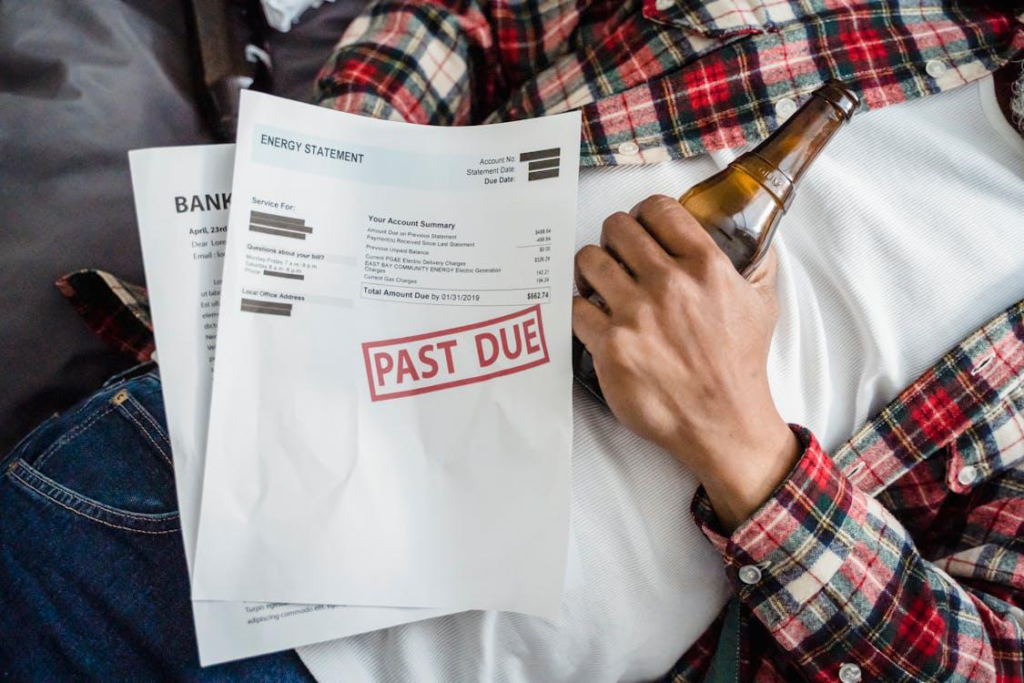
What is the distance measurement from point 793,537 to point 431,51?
584 millimetres

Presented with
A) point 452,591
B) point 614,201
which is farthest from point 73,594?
point 614,201

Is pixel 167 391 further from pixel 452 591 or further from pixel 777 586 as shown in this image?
pixel 777 586

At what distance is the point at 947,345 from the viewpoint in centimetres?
67

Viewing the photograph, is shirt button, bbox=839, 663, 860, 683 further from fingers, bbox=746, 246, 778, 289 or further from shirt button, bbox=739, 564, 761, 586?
fingers, bbox=746, 246, 778, 289

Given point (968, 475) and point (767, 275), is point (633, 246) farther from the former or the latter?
point (968, 475)

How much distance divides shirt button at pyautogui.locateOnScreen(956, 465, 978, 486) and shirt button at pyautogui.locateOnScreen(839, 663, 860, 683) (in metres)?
0.20

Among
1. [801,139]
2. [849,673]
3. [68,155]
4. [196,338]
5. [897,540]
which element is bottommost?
[849,673]

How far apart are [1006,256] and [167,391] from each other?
0.71m

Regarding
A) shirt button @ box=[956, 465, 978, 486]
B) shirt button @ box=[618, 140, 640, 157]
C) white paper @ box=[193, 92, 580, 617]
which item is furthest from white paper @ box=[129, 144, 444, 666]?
shirt button @ box=[956, 465, 978, 486]

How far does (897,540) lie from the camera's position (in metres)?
0.64

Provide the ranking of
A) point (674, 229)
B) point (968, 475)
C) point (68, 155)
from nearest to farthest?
point (674, 229) < point (968, 475) < point (68, 155)

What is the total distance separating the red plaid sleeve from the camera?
1.95 ft

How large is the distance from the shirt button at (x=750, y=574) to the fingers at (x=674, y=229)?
0.25 metres

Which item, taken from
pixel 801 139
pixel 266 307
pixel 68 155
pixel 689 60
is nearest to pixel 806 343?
pixel 801 139
